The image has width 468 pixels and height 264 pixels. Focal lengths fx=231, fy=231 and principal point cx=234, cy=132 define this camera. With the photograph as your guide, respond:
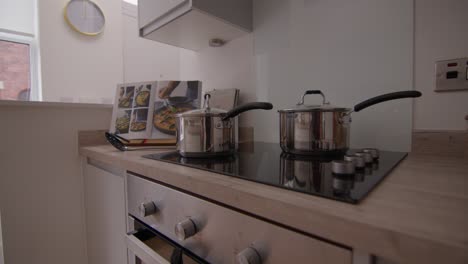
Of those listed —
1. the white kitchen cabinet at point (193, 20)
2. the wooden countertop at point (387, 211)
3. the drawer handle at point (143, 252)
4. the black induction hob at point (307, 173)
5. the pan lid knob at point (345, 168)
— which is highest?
the white kitchen cabinet at point (193, 20)

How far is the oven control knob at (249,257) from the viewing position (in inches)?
13.9

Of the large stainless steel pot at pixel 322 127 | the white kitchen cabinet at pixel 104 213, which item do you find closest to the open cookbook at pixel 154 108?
the white kitchen cabinet at pixel 104 213

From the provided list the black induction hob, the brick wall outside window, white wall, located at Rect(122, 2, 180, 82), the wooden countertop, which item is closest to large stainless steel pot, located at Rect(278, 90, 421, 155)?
the black induction hob

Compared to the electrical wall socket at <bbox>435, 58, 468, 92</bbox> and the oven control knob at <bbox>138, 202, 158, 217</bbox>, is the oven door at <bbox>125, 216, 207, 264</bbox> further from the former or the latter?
the electrical wall socket at <bbox>435, 58, 468, 92</bbox>

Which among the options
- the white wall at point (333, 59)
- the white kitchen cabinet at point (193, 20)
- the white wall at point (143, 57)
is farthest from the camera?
the white wall at point (143, 57)

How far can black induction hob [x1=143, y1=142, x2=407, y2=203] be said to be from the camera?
35 centimetres

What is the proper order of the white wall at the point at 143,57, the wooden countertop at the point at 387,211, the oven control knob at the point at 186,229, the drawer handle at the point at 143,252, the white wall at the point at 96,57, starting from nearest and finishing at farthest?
the wooden countertop at the point at 387,211 < the oven control knob at the point at 186,229 < the drawer handle at the point at 143,252 < the white wall at the point at 143,57 < the white wall at the point at 96,57

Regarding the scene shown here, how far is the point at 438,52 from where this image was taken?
67cm

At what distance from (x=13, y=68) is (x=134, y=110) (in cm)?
234

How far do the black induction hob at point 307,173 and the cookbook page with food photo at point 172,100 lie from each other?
15.8 inches

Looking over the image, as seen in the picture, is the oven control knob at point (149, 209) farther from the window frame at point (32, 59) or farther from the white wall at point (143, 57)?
the window frame at point (32, 59)

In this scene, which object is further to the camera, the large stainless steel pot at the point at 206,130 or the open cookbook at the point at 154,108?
the open cookbook at the point at 154,108

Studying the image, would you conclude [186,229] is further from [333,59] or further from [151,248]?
[333,59]

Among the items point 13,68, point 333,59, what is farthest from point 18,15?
point 333,59
